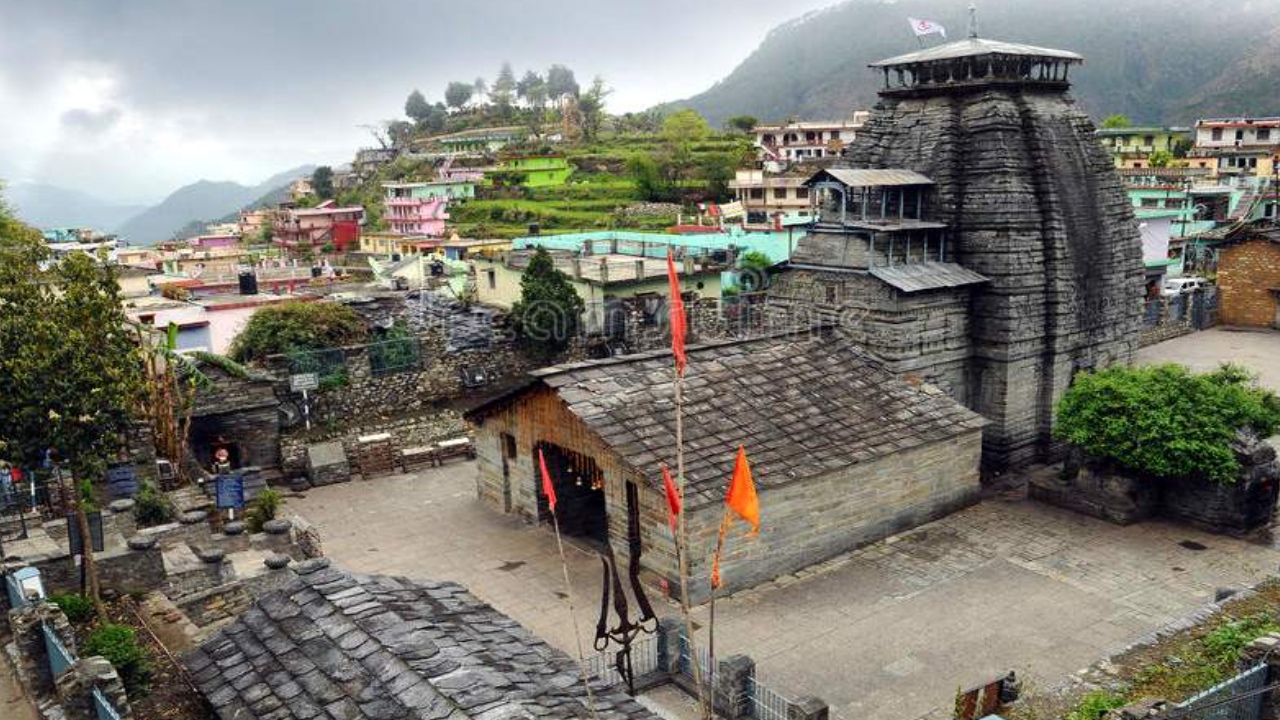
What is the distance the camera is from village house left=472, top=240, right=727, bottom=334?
117 ft

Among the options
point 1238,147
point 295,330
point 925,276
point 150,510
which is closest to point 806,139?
point 1238,147

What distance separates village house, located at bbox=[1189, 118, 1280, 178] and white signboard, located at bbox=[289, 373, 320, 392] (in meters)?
65.5

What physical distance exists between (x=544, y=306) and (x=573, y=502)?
13.0 metres

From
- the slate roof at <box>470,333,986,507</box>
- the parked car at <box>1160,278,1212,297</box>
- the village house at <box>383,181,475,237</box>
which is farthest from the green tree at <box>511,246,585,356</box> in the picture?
the village house at <box>383,181,475,237</box>

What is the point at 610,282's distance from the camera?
35.3 metres

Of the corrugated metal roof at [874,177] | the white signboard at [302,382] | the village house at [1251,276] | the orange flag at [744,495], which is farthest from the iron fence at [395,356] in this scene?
the village house at [1251,276]

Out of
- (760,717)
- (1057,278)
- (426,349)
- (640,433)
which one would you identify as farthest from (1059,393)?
(426,349)

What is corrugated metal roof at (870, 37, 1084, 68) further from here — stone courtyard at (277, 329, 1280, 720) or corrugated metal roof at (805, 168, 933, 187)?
stone courtyard at (277, 329, 1280, 720)

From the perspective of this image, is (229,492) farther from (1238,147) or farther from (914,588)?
(1238,147)

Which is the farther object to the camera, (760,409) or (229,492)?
(229,492)

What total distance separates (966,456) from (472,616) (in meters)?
15.0

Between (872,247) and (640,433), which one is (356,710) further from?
(872,247)

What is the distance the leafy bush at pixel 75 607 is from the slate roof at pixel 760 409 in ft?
28.8

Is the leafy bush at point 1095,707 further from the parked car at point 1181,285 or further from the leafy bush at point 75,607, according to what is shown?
the parked car at point 1181,285
